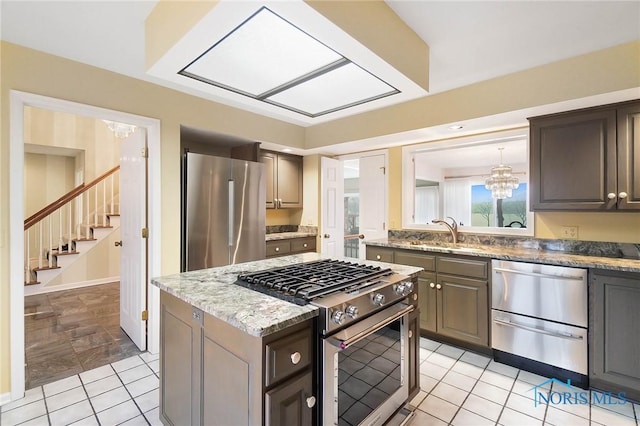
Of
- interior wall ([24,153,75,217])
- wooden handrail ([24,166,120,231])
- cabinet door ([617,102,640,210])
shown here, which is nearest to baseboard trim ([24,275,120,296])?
wooden handrail ([24,166,120,231])

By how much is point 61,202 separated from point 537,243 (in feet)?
21.8

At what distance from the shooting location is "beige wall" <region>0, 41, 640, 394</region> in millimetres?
2025

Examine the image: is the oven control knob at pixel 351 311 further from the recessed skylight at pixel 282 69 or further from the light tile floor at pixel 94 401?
the light tile floor at pixel 94 401

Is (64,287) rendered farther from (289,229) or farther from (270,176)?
(270,176)

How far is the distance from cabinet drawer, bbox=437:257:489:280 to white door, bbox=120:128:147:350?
9.29 feet

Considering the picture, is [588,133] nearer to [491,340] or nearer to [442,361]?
[491,340]

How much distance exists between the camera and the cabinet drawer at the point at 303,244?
418cm

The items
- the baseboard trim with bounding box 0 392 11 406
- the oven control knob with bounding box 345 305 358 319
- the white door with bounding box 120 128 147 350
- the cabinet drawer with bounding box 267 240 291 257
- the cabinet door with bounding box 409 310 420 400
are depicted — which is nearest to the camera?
the oven control knob with bounding box 345 305 358 319

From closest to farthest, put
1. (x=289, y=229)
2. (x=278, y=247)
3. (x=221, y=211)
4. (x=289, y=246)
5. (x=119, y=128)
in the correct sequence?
(x=221, y=211) → (x=119, y=128) → (x=278, y=247) → (x=289, y=246) → (x=289, y=229)

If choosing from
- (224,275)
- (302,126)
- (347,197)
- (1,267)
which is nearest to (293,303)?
(224,275)

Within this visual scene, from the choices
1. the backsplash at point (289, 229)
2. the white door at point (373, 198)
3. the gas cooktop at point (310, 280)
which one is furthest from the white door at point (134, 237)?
the white door at point (373, 198)

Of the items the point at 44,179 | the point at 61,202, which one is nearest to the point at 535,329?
the point at 61,202

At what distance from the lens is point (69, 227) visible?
5.03 metres

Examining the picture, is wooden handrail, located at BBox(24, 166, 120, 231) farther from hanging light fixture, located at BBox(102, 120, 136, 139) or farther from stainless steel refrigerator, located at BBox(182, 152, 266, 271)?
stainless steel refrigerator, located at BBox(182, 152, 266, 271)
